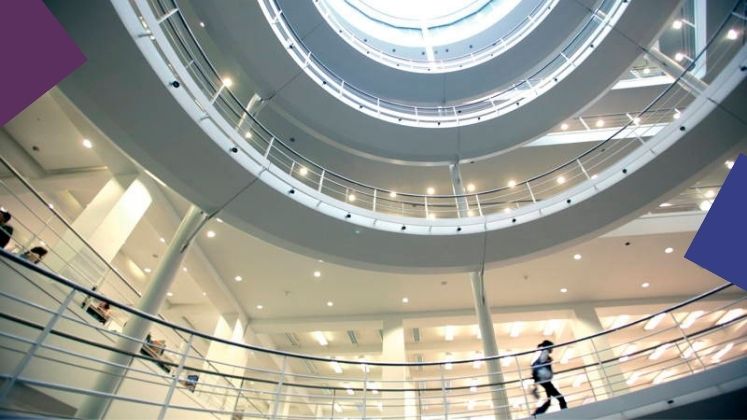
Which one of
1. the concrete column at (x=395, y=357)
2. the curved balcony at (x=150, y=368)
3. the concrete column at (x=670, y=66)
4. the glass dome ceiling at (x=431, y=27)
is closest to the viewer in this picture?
the curved balcony at (x=150, y=368)

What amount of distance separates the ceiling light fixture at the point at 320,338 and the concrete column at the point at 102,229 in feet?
15.9

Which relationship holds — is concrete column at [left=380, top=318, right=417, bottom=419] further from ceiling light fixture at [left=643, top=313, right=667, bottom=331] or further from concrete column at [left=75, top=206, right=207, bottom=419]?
ceiling light fixture at [left=643, top=313, right=667, bottom=331]

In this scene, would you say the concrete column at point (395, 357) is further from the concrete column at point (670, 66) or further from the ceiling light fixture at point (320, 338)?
the concrete column at point (670, 66)

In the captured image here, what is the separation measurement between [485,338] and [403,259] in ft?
4.98

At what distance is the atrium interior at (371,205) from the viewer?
11.2 feet

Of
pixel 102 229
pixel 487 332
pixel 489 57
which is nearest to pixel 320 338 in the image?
pixel 487 332

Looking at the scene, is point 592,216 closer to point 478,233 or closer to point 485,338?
point 478,233

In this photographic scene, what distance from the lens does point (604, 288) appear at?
729 centimetres

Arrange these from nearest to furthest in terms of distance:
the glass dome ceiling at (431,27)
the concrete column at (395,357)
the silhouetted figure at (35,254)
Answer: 1. the silhouetted figure at (35,254)
2. the concrete column at (395,357)
3. the glass dome ceiling at (431,27)

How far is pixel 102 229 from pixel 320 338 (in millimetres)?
5525

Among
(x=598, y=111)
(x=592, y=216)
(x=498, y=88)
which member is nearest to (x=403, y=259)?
(x=592, y=216)

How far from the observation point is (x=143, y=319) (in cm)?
427

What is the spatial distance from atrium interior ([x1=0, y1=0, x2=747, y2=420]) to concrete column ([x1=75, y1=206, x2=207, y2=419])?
27 mm

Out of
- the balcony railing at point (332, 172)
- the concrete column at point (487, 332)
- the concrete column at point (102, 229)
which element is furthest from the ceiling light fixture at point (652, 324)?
the concrete column at point (102, 229)
